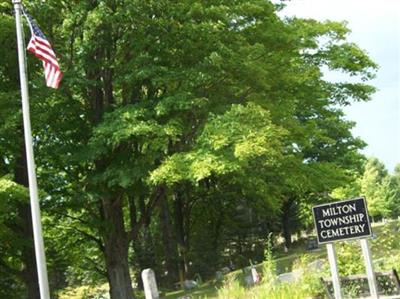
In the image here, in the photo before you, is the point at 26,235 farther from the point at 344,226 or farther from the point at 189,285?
the point at 344,226

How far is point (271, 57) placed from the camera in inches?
836

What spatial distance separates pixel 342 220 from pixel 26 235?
1483 centimetres

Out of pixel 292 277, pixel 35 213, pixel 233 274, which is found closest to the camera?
pixel 35 213

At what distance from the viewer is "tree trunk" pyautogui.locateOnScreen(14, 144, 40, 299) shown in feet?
71.7

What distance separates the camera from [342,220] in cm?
1052

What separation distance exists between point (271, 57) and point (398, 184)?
80038mm

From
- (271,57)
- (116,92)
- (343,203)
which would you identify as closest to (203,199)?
(116,92)

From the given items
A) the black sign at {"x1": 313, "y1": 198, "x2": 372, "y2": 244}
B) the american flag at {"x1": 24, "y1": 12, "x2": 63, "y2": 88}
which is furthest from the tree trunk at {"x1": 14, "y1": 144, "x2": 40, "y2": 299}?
the black sign at {"x1": 313, "y1": 198, "x2": 372, "y2": 244}

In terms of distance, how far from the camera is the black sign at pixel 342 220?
10.3 m

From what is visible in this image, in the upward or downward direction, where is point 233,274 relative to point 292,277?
downward

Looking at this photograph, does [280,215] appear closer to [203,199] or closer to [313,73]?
[203,199]

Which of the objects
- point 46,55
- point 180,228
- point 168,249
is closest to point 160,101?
point 46,55

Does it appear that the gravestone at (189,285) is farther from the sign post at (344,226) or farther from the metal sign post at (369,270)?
the metal sign post at (369,270)

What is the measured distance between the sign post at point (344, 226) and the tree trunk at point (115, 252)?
1257 cm
